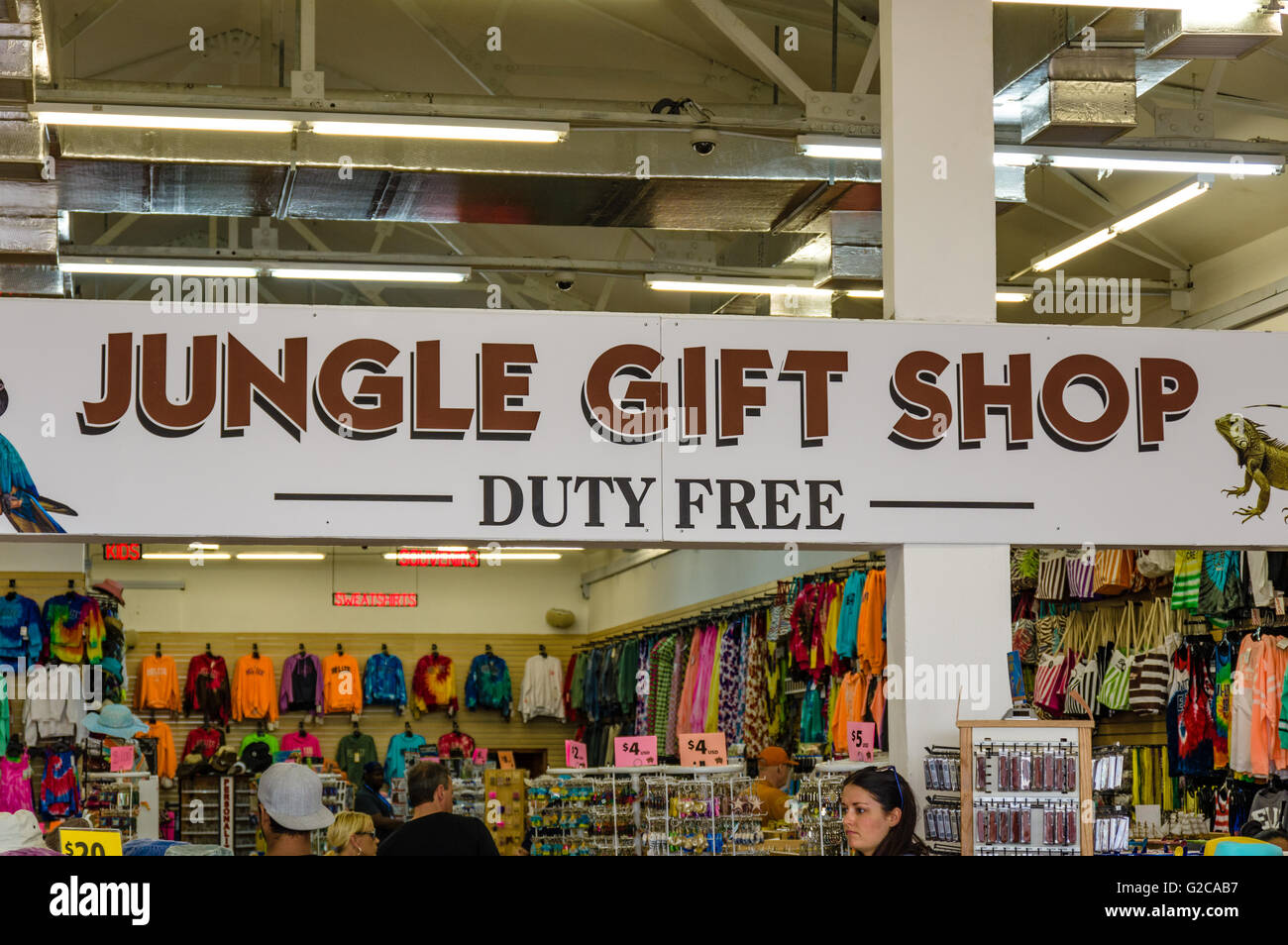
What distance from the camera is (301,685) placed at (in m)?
19.4

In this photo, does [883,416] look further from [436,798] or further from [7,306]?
[7,306]

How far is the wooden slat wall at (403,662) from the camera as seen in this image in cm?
1964

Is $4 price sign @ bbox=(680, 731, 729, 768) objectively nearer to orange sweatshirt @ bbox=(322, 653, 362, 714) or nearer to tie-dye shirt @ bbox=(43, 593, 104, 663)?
tie-dye shirt @ bbox=(43, 593, 104, 663)

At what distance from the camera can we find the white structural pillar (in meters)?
5.85

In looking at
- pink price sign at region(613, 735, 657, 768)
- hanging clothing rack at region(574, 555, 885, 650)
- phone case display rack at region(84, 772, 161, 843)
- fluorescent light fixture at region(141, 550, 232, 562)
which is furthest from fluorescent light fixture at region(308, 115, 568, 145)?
fluorescent light fixture at region(141, 550, 232, 562)

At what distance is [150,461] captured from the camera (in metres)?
5.50

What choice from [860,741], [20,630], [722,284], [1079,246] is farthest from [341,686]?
[860,741]

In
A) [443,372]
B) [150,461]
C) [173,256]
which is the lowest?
[150,461]

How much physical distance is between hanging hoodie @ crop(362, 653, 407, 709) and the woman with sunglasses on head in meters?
15.5

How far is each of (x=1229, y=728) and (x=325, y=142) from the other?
642cm

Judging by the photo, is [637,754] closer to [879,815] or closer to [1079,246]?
[879,815]

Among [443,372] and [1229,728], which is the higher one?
[443,372]
